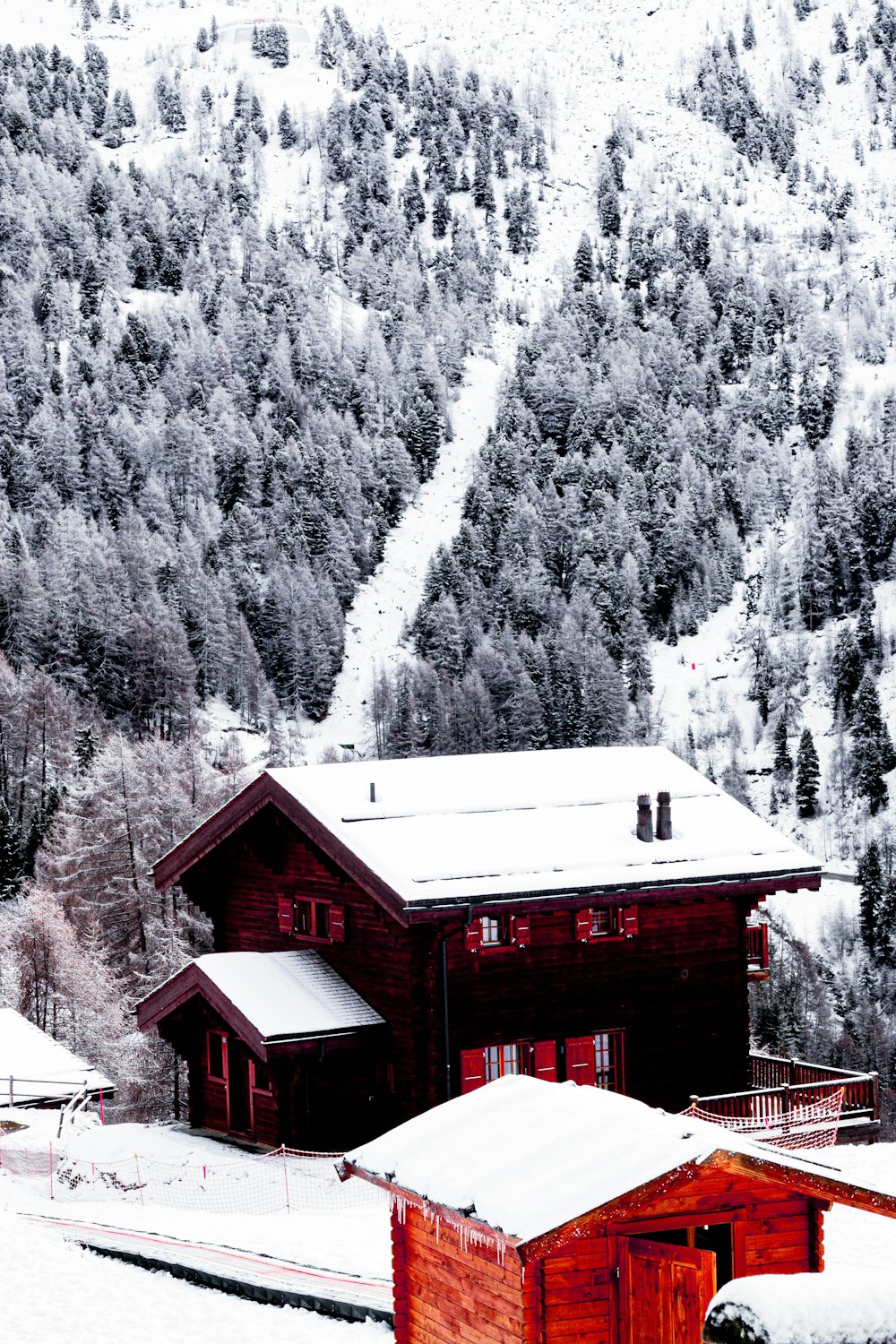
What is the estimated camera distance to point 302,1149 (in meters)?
26.3

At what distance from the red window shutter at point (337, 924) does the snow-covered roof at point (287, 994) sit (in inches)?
28.6

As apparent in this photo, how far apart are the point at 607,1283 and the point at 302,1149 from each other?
15499mm

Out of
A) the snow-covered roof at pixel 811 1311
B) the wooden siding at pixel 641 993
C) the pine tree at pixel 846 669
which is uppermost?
the pine tree at pixel 846 669

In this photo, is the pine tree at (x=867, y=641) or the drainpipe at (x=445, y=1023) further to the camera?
the pine tree at (x=867, y=641)

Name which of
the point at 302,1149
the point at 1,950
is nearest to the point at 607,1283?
the point at 302,1149

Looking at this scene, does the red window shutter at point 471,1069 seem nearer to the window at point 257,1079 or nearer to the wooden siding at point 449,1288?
the window at point 257,1079

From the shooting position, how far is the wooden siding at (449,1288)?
11.8 m

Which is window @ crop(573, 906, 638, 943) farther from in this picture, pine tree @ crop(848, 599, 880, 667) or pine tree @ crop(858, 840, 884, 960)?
pine tree @ crop(848, 599, 880, 667)

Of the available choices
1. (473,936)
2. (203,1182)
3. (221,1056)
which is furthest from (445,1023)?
(221,1056)

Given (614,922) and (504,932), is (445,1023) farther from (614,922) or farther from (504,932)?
(614,922)

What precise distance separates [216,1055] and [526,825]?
7.14 meters

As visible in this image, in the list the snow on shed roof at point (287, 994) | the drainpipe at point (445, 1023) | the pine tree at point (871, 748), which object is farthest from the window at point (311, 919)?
the pine tree at point (871, 748)

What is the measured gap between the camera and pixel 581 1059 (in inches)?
1101

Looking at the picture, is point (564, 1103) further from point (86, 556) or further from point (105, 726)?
point (86, 556)
